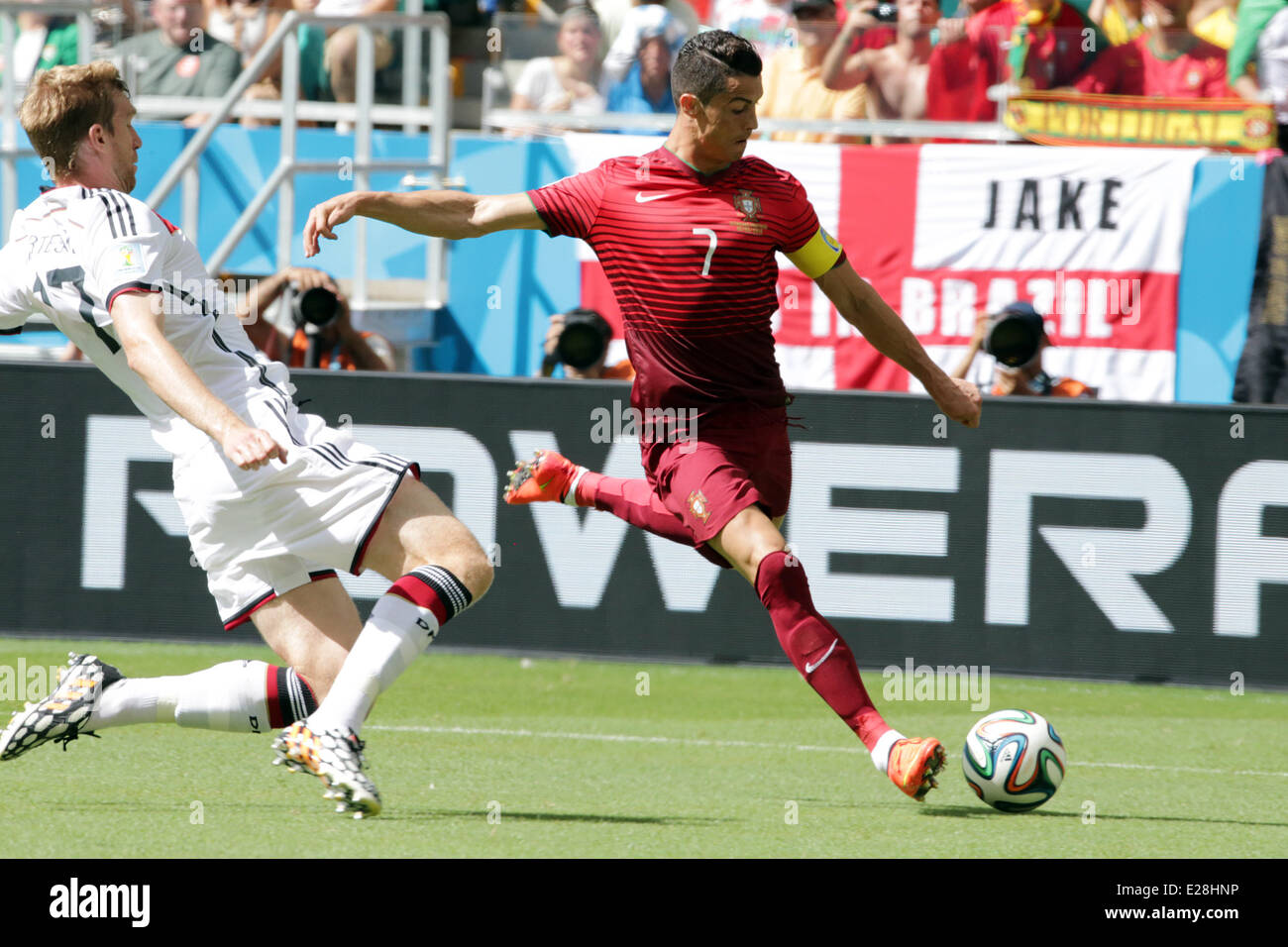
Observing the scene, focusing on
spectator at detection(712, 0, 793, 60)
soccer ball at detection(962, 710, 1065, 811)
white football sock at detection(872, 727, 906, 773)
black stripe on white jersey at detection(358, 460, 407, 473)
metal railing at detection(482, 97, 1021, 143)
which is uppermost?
spectator at detection(712, 0, 793, 60)

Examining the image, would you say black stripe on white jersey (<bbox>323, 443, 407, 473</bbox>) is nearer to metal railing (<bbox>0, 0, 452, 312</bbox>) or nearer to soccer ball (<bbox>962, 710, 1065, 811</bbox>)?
soccer ball (<bbox>962, 710, 1065, 811</bbox>)

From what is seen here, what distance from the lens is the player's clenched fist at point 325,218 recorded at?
4910 millimetres

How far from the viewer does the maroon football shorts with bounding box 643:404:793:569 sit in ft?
18.4

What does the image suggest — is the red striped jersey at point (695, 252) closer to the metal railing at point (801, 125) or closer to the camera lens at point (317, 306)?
the camera lens at point (317, 306)

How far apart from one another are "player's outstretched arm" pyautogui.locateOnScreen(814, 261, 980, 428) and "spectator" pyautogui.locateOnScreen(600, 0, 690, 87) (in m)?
6.40

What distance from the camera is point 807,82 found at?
11758 mm

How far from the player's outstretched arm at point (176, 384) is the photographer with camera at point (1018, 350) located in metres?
5.85

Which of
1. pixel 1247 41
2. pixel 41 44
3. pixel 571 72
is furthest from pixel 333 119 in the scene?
pixel 1247 41

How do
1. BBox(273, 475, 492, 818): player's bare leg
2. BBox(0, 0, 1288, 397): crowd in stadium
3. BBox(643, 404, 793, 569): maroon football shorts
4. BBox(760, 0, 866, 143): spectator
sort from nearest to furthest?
BBox(273, 475, 492, 818): player's bare leg, BBox(643, 404, 793, 569): maroon football shorts, BBox(0, 0, 1288, 397): crowd in stadium, BBox(760, 0, 866, 143): spectator

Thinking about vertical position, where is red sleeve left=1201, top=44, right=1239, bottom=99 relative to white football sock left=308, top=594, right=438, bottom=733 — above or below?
above

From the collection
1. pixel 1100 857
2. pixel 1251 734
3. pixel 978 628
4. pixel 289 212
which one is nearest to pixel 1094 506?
pixel 978 628

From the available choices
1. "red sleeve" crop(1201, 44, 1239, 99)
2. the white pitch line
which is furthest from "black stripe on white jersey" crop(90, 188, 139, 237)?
"red sleeve" crop(1201, 44, 1239, 99)

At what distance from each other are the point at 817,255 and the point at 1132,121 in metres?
6.28

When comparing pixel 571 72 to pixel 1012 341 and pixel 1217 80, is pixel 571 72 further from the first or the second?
pixel 1217 80
